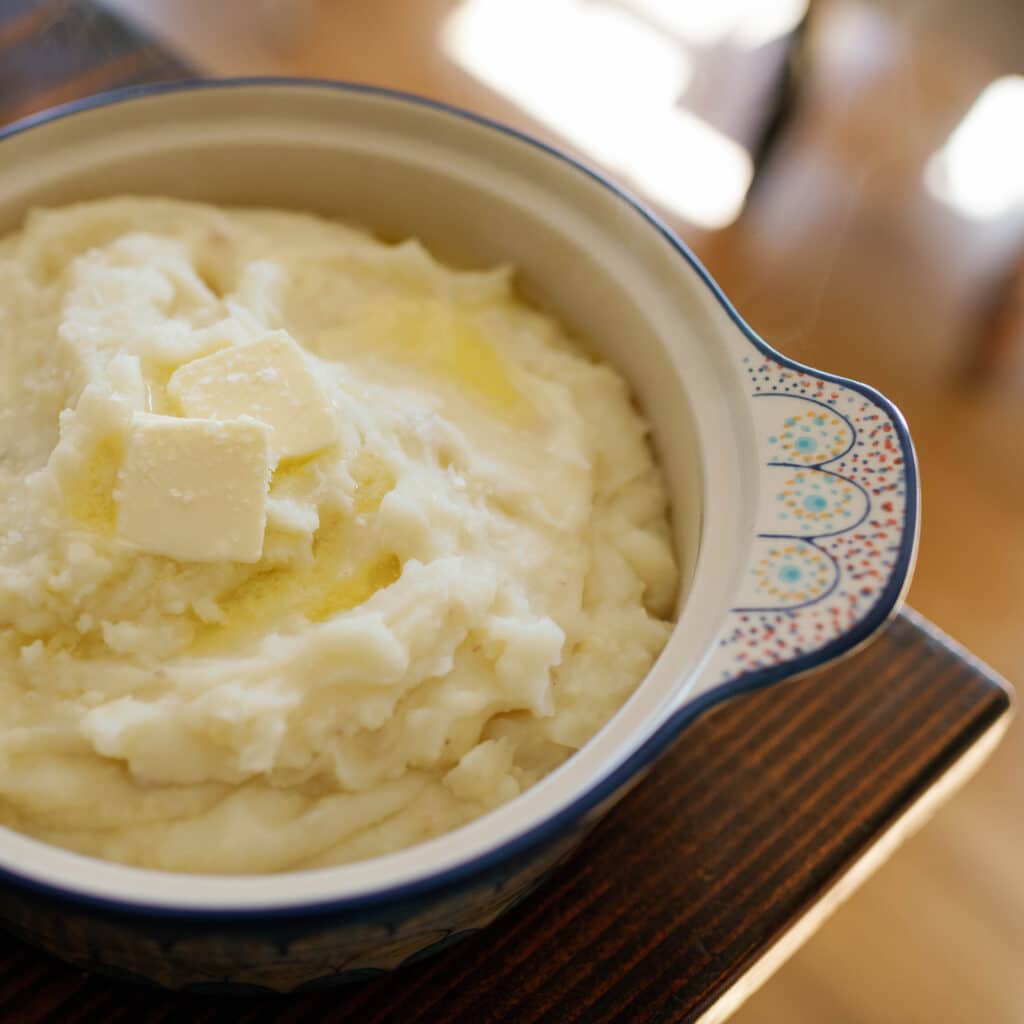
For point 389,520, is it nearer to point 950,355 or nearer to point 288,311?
point 288,311

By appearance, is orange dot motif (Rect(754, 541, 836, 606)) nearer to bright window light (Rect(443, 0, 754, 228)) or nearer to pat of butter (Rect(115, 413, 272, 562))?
pat of butter (Rect(115, 413, 272, 562))

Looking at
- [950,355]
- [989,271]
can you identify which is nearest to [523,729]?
[950,355]

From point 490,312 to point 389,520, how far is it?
Answer: 0.58 meters

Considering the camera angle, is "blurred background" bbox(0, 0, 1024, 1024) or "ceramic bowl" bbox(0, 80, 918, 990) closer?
"ceramic bowl" bbox(0, 80, 918, 990)

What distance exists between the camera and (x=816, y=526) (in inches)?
50.0

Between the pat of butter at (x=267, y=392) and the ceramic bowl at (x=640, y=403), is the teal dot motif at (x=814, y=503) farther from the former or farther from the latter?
the pat of butter at (x=267, y=392)

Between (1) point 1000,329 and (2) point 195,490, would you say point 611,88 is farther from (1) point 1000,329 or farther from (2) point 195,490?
(2) point 195,490

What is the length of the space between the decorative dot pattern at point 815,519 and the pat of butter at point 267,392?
0.57 meters

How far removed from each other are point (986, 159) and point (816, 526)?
8.38 ft

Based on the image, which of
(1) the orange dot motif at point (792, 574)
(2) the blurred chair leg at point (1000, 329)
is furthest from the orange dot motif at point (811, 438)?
(2) the blurred chair leg at point (1000, 329)

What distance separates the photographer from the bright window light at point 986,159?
3.21 meters

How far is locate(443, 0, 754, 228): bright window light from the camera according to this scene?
305 cm

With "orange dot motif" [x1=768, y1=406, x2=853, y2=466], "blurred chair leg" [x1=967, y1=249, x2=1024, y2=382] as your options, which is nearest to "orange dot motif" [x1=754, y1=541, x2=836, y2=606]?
"orange dot motif" [x1=768, y1=406, x2=853, y2=466]

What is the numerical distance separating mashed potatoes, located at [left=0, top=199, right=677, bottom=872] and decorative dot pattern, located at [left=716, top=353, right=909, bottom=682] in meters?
0.25
